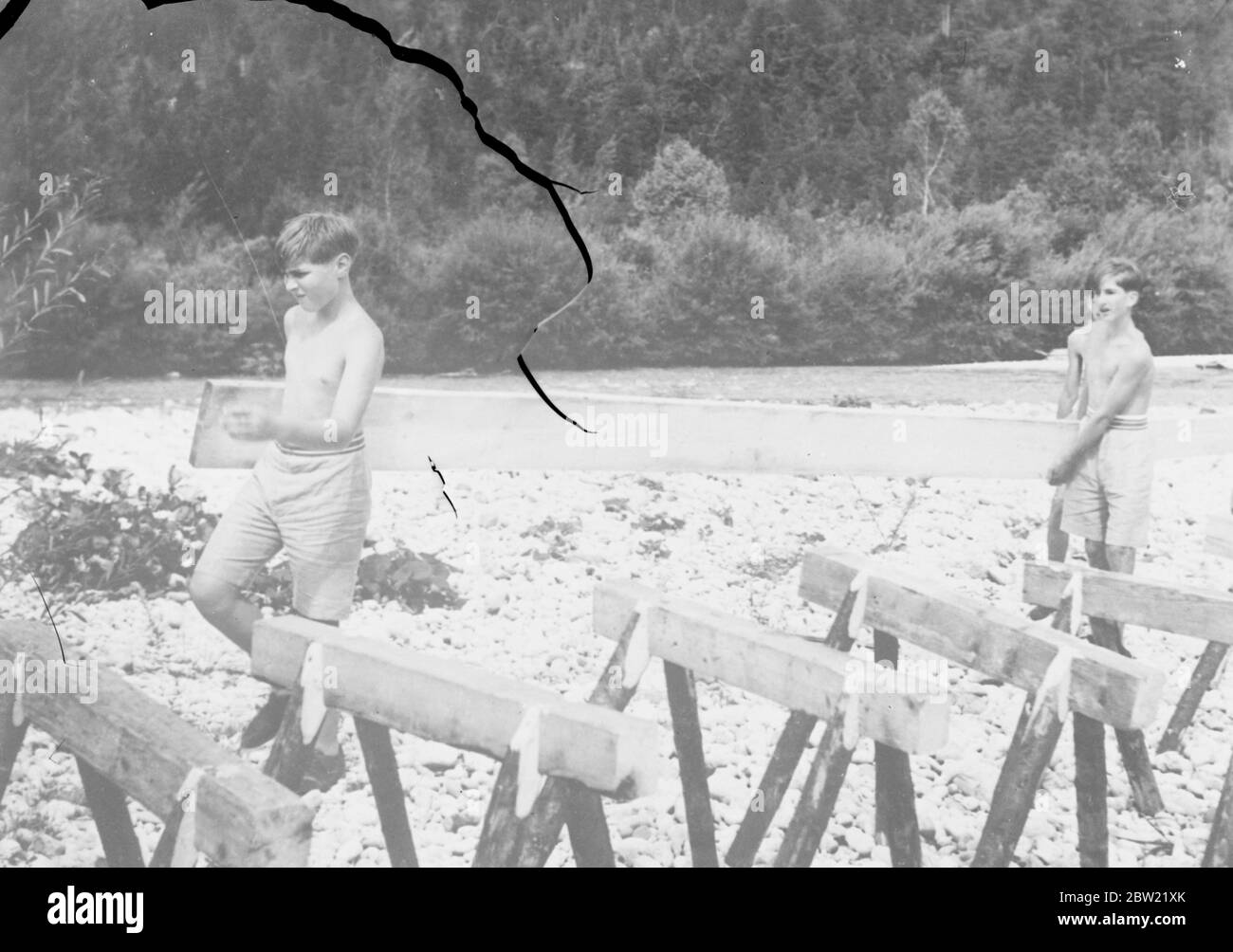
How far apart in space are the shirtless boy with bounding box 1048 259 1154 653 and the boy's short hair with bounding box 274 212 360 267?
204 centimetres

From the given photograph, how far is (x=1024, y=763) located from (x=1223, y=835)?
0.73 m

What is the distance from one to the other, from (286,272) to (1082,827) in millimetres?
2449

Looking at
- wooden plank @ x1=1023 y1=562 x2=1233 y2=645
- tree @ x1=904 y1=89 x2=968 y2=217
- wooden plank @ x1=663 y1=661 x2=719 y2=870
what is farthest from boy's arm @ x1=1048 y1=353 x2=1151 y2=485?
wooden plank @ x1=663 y1=661 x2=719 y2=870

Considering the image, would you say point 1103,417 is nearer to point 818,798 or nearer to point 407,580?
point 818,798

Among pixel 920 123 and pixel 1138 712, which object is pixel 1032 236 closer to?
pixel 920 123

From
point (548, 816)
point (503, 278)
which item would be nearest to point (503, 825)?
point (548, 816)

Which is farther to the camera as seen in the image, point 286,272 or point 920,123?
point 920,123

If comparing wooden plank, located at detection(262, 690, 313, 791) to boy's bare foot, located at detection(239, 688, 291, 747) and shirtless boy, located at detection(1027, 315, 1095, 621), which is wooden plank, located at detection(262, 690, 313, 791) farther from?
shirtless boy, located at detection(1027, 315, 1095, 621)

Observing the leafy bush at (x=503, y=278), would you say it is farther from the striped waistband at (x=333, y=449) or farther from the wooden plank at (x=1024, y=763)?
the wooden plank at (x=1024, y=763)

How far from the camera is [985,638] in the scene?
3158 mm
